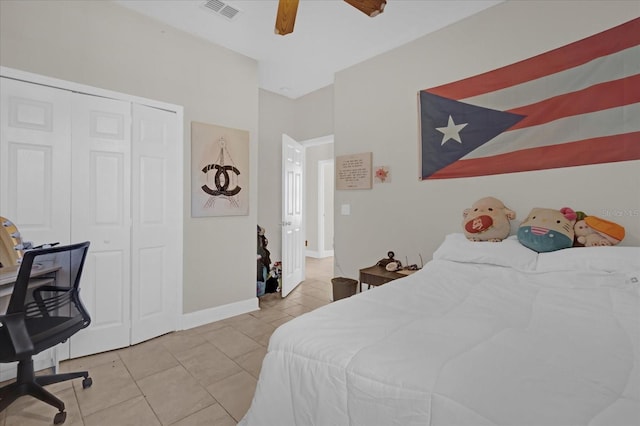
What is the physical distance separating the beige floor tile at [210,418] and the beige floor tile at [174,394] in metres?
0.04

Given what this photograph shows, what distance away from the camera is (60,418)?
1.63 m

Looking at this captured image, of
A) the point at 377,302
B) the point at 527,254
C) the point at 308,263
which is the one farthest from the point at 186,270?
the point at 308,263

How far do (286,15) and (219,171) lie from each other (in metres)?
1.73

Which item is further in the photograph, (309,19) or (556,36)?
(309,19)

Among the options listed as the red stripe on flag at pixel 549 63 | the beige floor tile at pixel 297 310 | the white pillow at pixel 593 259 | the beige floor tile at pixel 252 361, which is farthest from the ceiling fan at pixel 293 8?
the beige floor tile at pixel 297 310

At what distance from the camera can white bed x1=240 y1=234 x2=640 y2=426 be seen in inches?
27.3

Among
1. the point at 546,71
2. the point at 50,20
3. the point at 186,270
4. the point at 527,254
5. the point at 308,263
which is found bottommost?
the point at 308,263

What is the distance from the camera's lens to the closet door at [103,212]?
2355mm

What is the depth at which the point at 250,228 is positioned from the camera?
345 centimetres

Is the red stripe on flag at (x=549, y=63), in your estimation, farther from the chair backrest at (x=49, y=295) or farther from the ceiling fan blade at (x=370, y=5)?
the chair backrest at (x=49, y=295)

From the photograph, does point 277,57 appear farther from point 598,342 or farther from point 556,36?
point 598,342

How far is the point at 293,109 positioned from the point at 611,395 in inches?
188

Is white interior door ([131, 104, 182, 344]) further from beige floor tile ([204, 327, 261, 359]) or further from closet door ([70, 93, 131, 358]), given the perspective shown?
beige floor tile ([204, 327, 261, 359])

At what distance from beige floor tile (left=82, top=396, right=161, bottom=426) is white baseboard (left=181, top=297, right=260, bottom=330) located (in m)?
1.13
